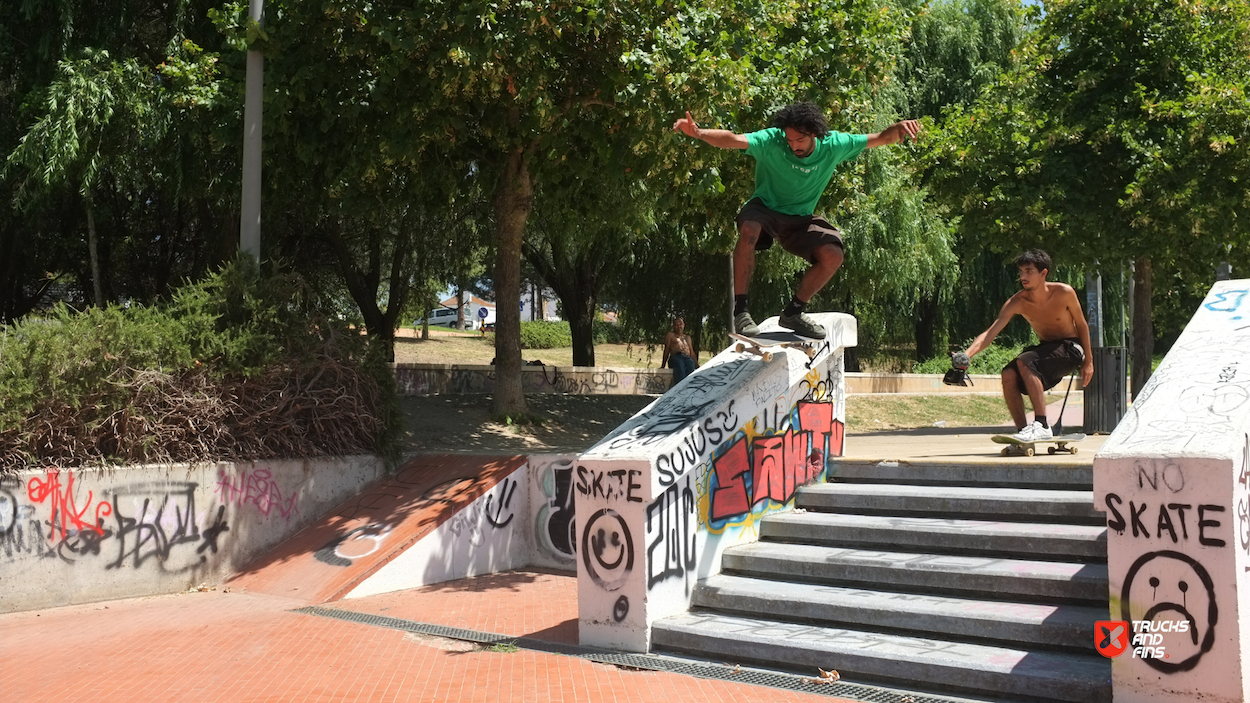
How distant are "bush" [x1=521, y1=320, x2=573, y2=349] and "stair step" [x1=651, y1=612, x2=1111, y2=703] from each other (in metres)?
43.1

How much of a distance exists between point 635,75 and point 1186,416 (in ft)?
24.3

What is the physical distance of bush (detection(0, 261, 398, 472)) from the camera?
8562mm

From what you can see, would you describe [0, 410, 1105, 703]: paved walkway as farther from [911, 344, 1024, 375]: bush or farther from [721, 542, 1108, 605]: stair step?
[911, 344, 1024, 375]: bush

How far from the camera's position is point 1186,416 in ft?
15.5

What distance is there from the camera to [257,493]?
9461mm

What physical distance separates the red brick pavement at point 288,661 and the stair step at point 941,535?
1.40 m

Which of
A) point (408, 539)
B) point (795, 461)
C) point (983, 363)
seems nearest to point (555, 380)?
point (408, 539)

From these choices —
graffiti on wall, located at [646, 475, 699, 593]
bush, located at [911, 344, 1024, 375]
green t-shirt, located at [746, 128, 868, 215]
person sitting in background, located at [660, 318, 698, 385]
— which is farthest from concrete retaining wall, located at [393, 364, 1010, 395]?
graffiti on wall, located at [646, 475, 699, 593]

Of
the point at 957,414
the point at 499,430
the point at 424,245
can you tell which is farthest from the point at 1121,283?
the point at 499,430

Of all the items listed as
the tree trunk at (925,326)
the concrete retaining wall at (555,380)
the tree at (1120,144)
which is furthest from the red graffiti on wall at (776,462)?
the tree trunk at (925,326)

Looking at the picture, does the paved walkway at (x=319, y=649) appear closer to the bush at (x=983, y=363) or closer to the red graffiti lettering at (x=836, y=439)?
the red graffiti lettering at (x=836, y=439)

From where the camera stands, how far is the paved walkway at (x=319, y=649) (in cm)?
561

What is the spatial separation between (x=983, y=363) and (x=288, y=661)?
3152 cm

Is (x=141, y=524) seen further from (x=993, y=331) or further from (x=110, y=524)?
(x=993, y=331)
